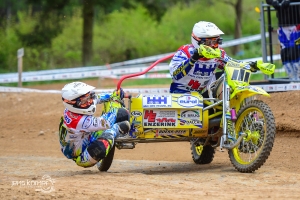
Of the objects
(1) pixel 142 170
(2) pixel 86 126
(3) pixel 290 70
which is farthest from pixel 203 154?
(3) pixel 290 70

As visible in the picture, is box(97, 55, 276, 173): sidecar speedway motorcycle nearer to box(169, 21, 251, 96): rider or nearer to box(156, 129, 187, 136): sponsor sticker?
box(156, 129, 187, 136): sponsor sticker

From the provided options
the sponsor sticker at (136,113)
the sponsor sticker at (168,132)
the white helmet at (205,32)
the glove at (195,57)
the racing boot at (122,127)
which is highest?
the white helmet at (205,32)

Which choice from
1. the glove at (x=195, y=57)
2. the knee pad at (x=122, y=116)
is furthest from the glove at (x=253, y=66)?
the knee pad at (x=122, y=116)

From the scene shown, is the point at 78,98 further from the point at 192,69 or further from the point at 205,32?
the point at 205,32

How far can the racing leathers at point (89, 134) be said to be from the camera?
27.8 ft

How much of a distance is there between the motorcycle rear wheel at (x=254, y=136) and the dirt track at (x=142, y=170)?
176mm

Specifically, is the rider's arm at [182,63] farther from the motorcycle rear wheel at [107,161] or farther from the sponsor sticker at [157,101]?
the motorcycle rear wheel at [107,161]

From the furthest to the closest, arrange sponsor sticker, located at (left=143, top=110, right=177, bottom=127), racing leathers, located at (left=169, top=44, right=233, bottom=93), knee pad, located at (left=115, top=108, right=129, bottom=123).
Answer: racing leathers, located at (left=169, top=44, right=233, bottom=93), sponsor sticker, located at (left=143, top=110, right=177, bottom=127), knee pad, located at (left=115, top=108, right=129, bottom=123)

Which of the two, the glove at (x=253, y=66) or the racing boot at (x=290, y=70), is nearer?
the glove at (x=253, y=66)

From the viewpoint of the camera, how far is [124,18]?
33344 millimetres

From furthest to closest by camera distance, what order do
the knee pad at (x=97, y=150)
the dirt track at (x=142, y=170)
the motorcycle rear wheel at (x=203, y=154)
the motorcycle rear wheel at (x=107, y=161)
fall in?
the motorcycle rear wheel at (x=203, y=154) < the motorcycle rear wheel at (x=107, y=161) < the knee pad at (x=97, y=150) < the dirt track at (x=142, y=170)

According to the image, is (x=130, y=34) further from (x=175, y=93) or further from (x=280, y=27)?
(x=175, y=93)

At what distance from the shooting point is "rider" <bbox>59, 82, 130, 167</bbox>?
333 inches

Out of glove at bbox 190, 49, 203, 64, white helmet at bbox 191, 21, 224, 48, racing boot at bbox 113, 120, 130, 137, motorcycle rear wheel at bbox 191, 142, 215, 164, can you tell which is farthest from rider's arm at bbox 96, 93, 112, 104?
motorcycle rear wheel at bbox 191, 142, 215, 164
